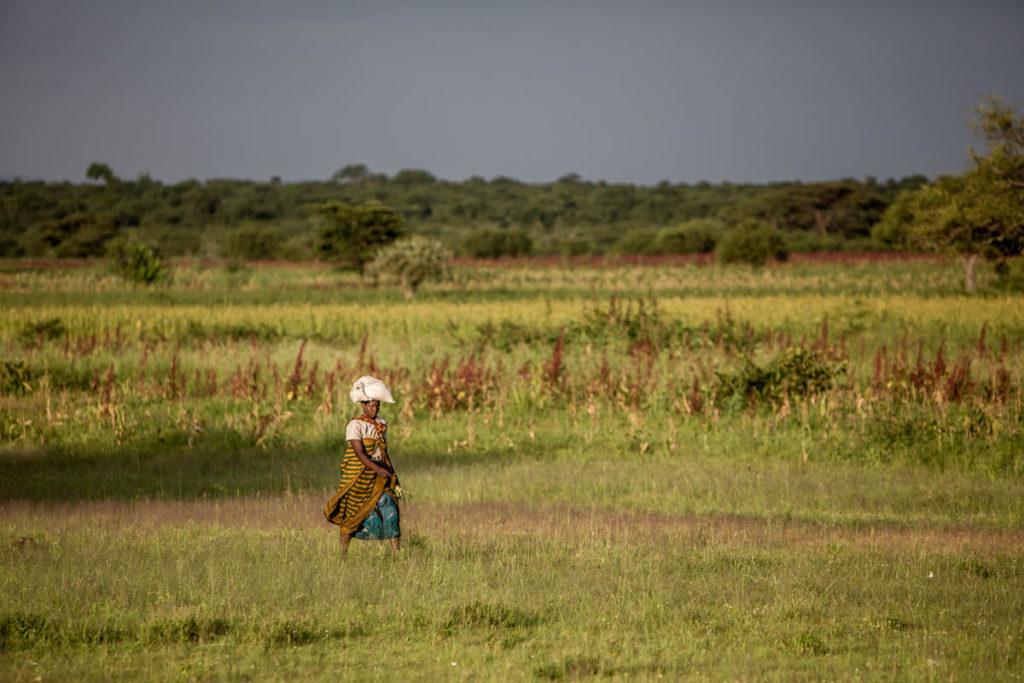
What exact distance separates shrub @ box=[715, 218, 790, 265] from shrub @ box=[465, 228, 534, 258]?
24.4m

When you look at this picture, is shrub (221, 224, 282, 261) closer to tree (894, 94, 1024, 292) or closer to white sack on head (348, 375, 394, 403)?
tree (894, 94, 1024, 292)

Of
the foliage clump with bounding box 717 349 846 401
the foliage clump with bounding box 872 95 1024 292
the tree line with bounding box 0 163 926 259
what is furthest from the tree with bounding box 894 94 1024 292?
the tree line with bounding box 0 163 926 259

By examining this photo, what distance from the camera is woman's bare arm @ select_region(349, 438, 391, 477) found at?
9.54 m

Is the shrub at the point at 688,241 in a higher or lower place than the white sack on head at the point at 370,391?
higher

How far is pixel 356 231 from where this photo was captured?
53.6 meters

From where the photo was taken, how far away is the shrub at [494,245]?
88.7 m

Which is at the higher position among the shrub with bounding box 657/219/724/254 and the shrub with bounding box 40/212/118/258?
the shrub with bounding box 40/212/118/258

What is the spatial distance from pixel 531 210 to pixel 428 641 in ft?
486

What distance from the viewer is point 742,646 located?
7.22m

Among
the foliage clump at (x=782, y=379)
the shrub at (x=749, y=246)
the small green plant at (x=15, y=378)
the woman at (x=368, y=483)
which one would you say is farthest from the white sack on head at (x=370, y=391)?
the shrub at (x=749, y=246)

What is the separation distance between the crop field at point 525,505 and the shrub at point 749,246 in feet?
113

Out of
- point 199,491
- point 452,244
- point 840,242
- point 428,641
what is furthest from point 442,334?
point 452,244

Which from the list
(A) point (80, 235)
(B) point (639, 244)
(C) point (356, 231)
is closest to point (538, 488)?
(C) point (356, 231)

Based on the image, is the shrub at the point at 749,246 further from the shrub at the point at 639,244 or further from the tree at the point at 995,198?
the tree at the point at 995,198
